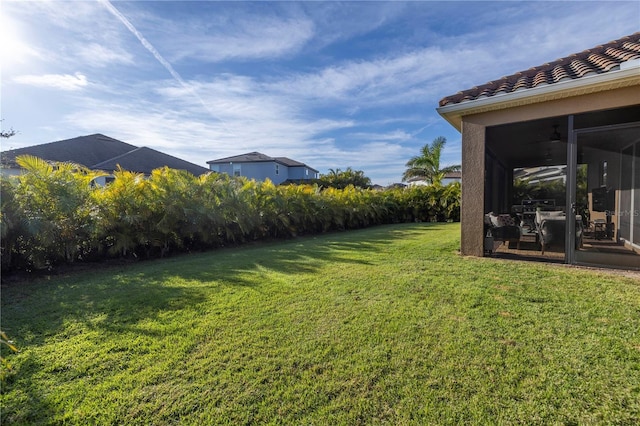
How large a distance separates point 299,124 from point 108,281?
15.4m

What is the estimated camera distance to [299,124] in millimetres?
18625

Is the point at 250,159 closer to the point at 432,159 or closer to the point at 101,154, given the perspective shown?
the point at 101,154

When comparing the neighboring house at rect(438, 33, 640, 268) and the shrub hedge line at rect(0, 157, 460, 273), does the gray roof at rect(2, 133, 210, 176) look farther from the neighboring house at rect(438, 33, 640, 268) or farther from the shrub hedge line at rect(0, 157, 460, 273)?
the neighboring house at rect(438, 33, 640, 268)

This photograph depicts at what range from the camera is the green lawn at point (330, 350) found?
1994 millimetres

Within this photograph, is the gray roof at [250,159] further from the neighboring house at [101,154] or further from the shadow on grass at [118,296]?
the shadow on grass at [118,296]

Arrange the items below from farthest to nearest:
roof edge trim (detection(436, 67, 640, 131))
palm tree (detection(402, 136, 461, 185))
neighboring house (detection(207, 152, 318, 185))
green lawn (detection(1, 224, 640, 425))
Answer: neighboring house (detection(207, 152, 318, 185)) → palm tree (detection(402, 136, 461, 185)) → roof edge trim (detection(436, 67, 640, 131)) → green lawn (detection(1, 224, 640, 425))

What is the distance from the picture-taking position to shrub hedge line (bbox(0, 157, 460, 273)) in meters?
5.39

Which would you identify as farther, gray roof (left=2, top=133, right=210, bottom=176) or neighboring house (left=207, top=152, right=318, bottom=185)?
neighboring house (left=207, top=152, right=318, bottom=185)

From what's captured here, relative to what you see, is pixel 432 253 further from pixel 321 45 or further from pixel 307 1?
pixel 321 45

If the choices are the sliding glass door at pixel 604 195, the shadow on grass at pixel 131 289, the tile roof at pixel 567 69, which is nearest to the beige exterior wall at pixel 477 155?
the tile roof at pixel 567 69

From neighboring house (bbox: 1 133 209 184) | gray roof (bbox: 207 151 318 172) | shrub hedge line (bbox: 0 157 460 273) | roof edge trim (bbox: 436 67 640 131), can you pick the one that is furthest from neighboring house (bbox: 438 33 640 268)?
gray roof (bbox: 207 151 318 172)

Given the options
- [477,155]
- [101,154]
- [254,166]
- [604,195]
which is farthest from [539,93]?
[254,166]

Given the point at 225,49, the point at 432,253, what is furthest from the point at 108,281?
the point at 225,49

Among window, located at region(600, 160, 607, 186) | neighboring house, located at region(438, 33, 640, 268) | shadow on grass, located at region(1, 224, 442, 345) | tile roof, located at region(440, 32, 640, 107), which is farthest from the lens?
window, located at region(600, 160, 607, 186)
